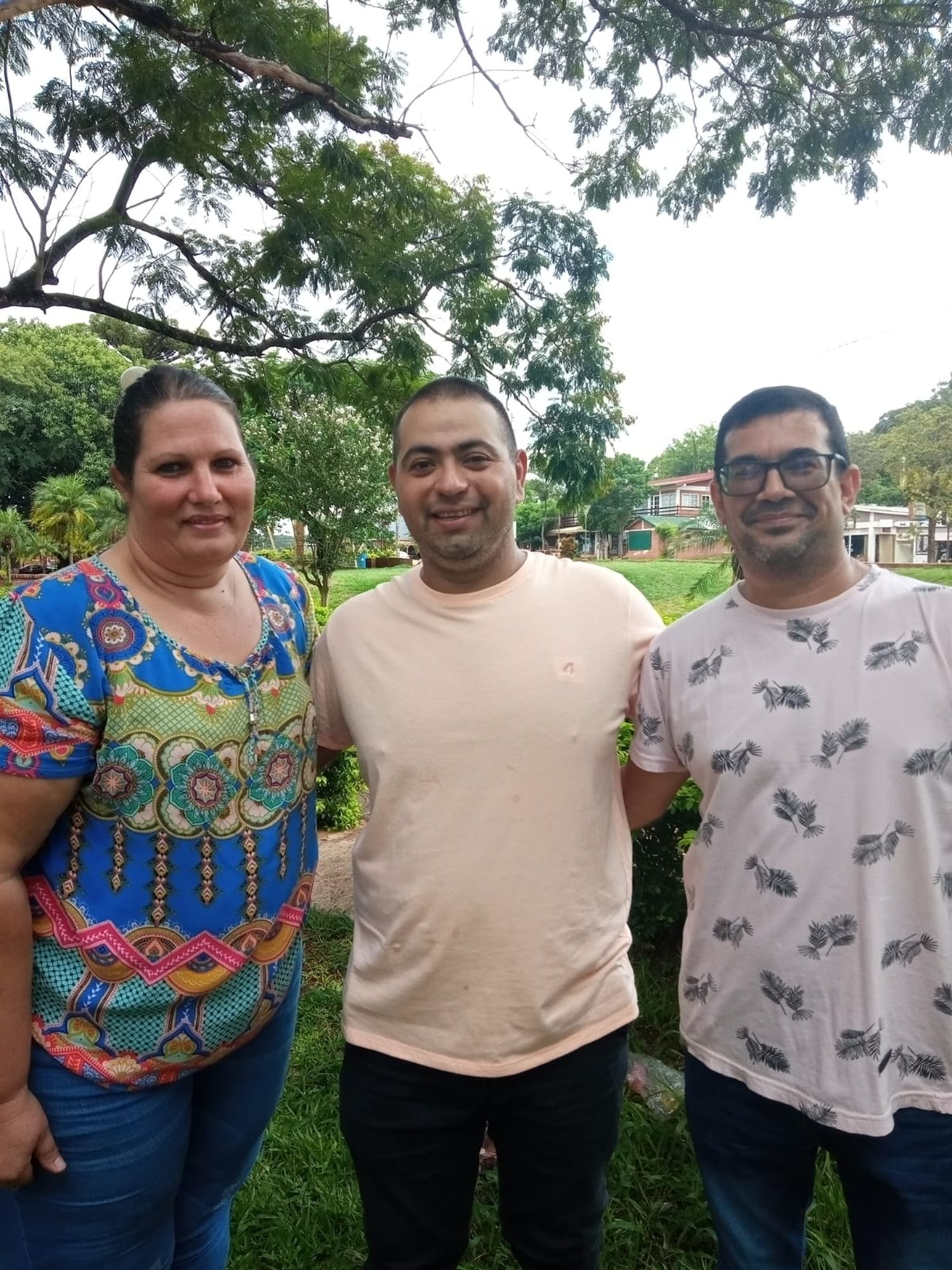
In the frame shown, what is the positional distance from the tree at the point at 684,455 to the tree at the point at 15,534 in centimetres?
5082

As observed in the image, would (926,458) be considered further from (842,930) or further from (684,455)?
(684,455)

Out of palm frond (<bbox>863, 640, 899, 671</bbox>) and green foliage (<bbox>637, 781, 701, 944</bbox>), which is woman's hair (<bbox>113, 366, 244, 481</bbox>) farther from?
green foliage (<bbox>637, 781, 701, 944</bbox>)

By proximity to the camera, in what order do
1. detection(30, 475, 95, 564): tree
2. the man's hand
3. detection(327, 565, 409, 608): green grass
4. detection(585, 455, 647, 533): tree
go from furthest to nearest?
detection(585, 455, 647, 533): tree
detection(30, 475, 95, 564): tree
detection(327, 565, 409, 608): green grass
the man's hand

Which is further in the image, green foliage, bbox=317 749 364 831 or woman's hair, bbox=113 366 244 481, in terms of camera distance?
green foliage, bbox=317 749 364 831

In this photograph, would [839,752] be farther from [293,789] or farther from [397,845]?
[293,789]

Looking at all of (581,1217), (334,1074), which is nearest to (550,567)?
(581,1217)

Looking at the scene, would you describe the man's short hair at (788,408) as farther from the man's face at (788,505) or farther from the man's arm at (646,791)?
the man's arm at (646,791)

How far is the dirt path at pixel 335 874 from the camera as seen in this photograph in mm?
5156

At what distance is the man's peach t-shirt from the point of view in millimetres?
1701

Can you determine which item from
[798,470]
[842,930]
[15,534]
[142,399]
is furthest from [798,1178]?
[15,534]

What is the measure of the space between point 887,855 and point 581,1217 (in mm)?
1101

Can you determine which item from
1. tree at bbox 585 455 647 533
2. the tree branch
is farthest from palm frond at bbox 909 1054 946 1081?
tree at bbox 585 455 647 533

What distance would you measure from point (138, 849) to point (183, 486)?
2.39 ft

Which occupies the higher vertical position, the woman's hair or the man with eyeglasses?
the woman's hair
